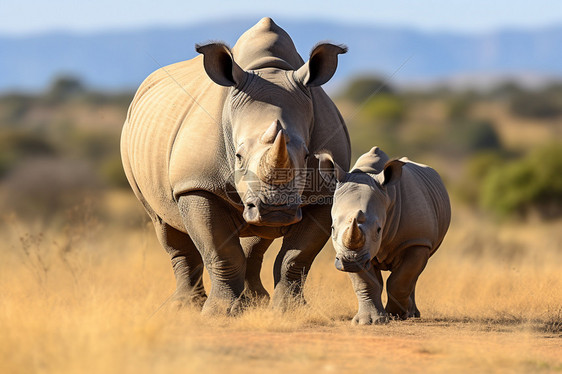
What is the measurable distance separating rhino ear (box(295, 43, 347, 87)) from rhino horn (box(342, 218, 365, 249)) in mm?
1198

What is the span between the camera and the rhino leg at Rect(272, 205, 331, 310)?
7.51 m

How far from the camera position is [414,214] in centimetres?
775

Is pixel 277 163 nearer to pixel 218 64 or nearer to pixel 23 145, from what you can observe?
pixel 218 64

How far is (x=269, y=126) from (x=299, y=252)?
1.19 m

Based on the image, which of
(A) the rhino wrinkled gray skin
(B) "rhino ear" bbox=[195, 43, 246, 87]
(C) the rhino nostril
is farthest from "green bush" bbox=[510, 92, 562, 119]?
(C) the rhino nostril

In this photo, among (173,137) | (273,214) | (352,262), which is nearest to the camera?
(273,214)

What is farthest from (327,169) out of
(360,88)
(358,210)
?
(360,88)

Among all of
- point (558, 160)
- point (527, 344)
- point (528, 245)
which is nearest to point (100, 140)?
point (558, 160)

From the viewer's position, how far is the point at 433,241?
7.96 meters

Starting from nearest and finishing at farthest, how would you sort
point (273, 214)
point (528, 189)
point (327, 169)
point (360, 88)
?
1. point (273, 214)
2. point (327, 169)
3. point (528, 189)
4. point (360, 88)

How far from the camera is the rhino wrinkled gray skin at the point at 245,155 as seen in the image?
6.65 meters

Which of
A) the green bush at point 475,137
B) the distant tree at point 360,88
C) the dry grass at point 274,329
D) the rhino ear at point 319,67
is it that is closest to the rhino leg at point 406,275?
the dry grass at point 274,329

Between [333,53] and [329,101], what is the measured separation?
0.61 metres

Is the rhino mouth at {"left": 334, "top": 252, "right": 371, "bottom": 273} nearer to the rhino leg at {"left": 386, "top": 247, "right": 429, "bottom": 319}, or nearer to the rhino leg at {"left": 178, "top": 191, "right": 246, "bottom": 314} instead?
the rhino leg at {"left": 386, "top": 247, "right": 429, "bottom": 319}
